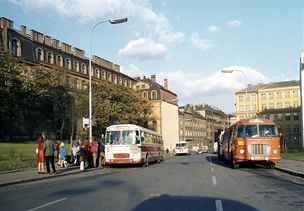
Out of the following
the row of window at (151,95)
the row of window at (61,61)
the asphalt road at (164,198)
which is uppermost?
the row of window at (61,61)

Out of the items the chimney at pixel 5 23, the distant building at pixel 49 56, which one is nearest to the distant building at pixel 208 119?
the distant building at pixel 49 56

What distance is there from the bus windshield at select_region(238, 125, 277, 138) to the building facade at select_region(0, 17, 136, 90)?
3498cm

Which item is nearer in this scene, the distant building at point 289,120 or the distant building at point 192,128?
the distant building at point 289,120

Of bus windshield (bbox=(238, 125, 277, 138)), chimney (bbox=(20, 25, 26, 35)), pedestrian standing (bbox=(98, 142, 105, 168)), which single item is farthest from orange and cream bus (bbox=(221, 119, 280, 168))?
chimney (bbox=(20, 25, 26, 35))

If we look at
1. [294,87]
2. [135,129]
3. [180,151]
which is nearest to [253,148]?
[135,129]

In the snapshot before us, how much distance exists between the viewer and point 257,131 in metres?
27.7

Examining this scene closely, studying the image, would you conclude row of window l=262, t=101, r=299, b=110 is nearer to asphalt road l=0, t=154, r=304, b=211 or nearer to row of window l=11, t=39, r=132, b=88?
row of window l=11, t=39, r=132, b=88

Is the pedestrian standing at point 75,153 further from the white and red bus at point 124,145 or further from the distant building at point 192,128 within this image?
the distant building at point 192,128

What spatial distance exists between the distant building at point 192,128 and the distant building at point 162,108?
9833 millimetres

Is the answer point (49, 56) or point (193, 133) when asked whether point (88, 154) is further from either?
point (193, 133)

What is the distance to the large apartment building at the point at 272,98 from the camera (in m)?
157

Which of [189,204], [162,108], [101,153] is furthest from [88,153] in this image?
[162,108]

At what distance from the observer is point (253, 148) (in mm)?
27422

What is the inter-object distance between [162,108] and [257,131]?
98.8 metres
